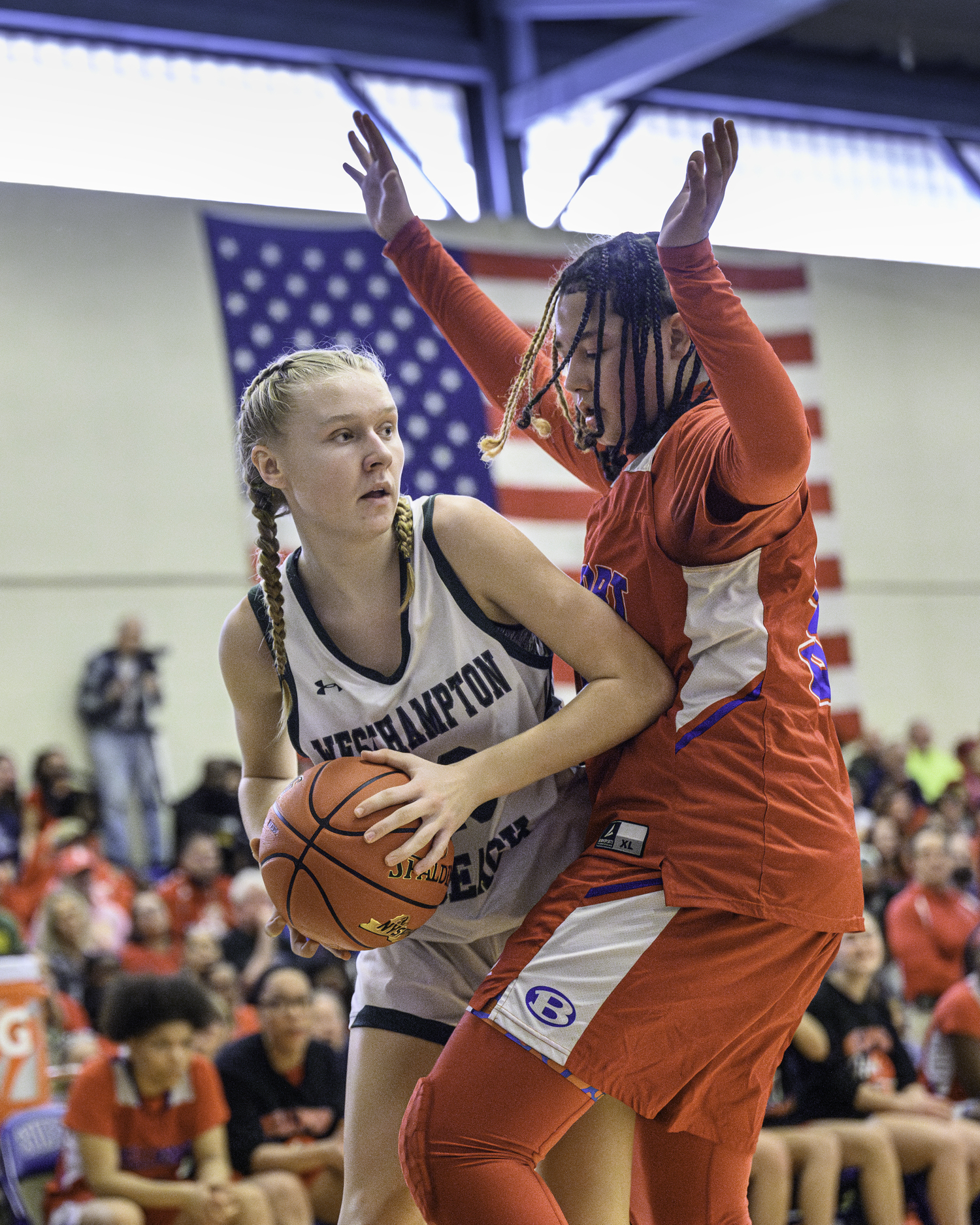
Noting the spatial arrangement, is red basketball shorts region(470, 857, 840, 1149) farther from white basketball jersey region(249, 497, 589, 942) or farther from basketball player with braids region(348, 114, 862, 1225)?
white basketball jersey region(249, 497, 589, 942)

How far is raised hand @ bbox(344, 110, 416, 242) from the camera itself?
3.17m

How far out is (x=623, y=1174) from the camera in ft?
7.59

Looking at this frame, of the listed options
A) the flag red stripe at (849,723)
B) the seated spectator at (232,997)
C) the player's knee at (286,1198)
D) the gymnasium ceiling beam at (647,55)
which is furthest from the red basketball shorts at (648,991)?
the flag red stripe at (849,723)

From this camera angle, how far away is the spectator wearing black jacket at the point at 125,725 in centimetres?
1152

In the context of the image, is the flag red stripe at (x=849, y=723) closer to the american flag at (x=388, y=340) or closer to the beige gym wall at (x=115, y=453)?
the american flag at (x=388, y=340)

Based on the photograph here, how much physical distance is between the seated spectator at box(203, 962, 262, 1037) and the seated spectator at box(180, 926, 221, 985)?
48 mm

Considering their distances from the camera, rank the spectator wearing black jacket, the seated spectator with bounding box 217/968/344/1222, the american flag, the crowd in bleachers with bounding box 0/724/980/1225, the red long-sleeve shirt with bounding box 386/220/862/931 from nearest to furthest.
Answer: the red long-sleeve shirt with bounding box 386/220/862/931, the seated spectator with bounding box 217/968/344/1222, the crowd in bleachers with bounding box 0/724/980/1225, the american flag, the spectator wearing black jacket

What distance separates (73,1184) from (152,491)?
8876 millimetres

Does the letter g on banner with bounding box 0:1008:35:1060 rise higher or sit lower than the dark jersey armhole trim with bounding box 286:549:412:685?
lower

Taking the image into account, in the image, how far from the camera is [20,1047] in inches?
206

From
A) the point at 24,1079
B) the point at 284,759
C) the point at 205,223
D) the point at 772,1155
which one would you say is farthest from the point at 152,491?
the point at 284,759

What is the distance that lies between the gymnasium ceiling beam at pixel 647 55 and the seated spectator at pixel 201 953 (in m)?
9.45

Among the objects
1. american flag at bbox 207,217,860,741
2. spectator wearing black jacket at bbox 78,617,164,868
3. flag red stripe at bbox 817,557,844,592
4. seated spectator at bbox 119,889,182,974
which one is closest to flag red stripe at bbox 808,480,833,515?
flag red stripe at bbox 817,557,844,592

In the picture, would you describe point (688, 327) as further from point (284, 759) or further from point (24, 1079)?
point (24, 1079)
